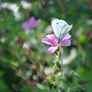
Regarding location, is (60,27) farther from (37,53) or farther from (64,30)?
(37,53)

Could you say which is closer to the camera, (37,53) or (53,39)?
(53,39)

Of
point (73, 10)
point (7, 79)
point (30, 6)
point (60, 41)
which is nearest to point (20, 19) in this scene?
point (30, 6)

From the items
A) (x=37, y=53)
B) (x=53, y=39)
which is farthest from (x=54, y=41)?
(x=37, y=53)

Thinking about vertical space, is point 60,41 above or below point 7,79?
above

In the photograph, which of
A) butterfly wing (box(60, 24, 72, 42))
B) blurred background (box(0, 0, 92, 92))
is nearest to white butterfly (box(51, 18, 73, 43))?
butterfly wing (box(60, 24, 72, 42))

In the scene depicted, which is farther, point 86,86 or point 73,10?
point 73,10

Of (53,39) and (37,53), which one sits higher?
(53,39)

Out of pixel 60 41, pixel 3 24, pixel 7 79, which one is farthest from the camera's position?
pixel 7 79

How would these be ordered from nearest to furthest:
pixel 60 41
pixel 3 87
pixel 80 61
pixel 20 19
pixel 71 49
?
pixel 60 41
pixel 3 87
pixel 80 61
pixel 71 49
pixel 20 19

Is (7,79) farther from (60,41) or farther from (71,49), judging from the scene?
(60,41)
